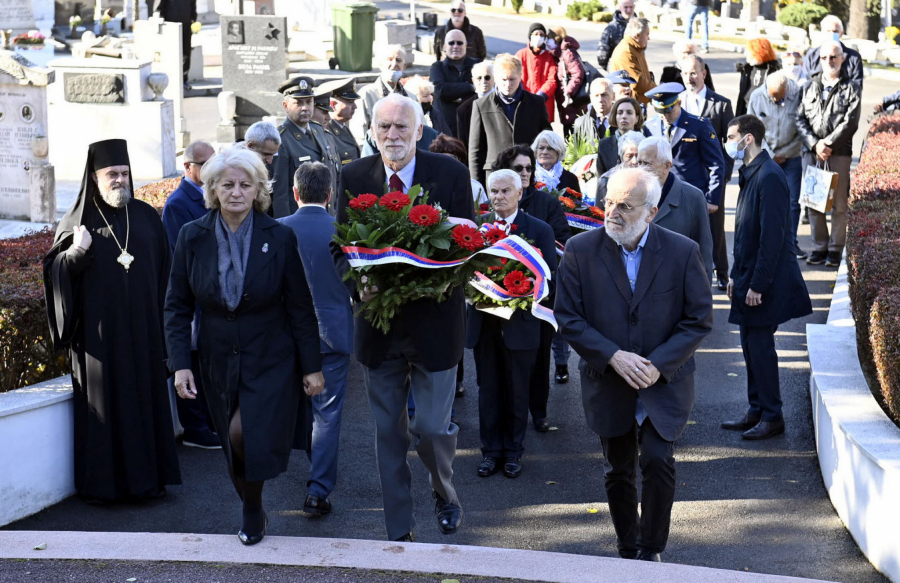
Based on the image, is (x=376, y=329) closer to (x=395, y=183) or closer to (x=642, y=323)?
(x=395, y=183)

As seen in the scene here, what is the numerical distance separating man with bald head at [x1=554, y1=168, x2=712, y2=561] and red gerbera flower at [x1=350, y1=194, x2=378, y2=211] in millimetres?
998

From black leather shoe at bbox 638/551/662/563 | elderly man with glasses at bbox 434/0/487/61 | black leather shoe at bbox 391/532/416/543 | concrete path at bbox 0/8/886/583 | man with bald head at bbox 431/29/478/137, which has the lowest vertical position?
concrete path at bbox 0/8/886/583

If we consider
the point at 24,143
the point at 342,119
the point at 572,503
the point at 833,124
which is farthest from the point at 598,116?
the point at 24,143

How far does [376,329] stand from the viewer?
18.9 ft

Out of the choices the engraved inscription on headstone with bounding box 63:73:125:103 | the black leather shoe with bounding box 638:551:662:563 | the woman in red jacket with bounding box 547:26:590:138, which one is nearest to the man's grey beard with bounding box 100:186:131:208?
the black leather shoe with bounding box 638:551:662:563

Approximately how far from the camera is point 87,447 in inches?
261

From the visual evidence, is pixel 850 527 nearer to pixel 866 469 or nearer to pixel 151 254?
pixel 866 469

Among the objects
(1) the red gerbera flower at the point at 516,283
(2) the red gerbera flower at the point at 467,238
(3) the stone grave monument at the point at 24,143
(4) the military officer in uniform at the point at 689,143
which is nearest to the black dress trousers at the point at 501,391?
(1) the red gerbera flower at the point at 516,283

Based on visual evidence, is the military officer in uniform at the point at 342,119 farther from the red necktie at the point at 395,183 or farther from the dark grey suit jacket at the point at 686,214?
the red necktie at the point at 395,183

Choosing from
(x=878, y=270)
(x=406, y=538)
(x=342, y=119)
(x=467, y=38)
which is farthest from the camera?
(x=467, y=38)

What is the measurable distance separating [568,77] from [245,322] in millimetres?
9650

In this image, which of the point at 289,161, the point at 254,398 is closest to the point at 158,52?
the point at 289,161

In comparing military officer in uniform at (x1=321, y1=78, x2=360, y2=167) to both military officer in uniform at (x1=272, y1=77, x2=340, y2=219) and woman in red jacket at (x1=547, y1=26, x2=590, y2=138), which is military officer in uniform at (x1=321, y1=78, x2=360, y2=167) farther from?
woman in red jacket at (x1=547, y1=26, x2=590, y2=138)

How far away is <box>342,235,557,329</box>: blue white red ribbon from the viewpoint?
547 cm
